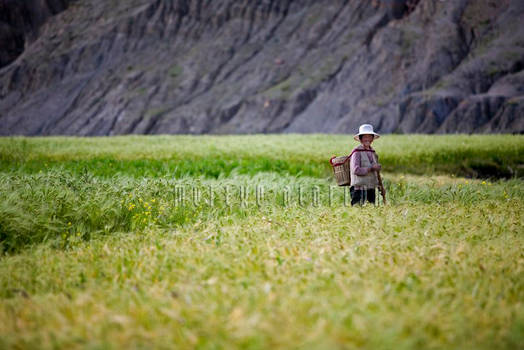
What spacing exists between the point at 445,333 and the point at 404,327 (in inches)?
9.7

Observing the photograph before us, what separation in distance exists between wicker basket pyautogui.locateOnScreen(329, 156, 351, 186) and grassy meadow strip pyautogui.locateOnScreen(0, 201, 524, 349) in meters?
2.23

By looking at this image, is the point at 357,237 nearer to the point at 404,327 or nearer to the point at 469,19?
the point at 404,327

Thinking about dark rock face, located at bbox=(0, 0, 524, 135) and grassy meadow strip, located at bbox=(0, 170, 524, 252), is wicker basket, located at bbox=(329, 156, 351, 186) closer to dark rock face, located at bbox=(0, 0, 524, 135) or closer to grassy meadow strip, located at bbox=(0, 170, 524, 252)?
grassy meadow strip, located at bbox=(0, 170, 524, 252)

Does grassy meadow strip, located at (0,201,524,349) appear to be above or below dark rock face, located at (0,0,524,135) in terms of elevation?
below

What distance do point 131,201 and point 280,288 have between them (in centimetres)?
433

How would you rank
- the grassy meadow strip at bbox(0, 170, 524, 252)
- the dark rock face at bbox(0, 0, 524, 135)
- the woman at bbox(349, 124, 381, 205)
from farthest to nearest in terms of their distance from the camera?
1. the dark rock face at bbox(0, 0, 524, 135)
2. the woman at bbox(349, 124, 381, 205)
3. the grassy meadow strip at bbox(0, 170, 524, 252)

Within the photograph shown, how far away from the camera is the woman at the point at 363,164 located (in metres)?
7.24

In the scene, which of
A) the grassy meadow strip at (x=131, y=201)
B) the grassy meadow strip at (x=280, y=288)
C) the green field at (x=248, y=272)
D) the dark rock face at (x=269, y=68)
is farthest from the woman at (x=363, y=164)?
the dark rock face at (x=269, y=68)

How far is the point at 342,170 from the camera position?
7.58 meters

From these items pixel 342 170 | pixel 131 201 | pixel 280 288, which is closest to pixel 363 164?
pixel 342 170

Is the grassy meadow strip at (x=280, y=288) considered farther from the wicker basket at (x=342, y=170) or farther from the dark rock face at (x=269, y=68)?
the dark rock face at (x=269, y=68)

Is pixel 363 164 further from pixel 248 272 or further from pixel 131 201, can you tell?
pixel 248 272

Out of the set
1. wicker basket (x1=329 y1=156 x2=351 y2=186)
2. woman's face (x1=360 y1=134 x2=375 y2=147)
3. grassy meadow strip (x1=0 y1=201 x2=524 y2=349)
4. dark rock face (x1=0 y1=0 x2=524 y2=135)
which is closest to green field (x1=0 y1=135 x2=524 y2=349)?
grassy meadow strip (x1=0 y1=201 x2=524 y2=349)

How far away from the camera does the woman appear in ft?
23.7
